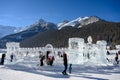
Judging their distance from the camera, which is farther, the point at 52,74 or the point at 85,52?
the point at 85,52

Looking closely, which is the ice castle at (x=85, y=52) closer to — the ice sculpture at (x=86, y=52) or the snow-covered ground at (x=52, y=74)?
the ice sculpture at (x=86, y=52)

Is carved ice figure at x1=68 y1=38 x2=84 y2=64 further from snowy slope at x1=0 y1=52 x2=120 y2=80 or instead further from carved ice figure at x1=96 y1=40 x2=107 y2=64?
snowy slope at x1=0 y1=52 x2=120 y2=80

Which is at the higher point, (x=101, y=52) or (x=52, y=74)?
(x=101, y=52)

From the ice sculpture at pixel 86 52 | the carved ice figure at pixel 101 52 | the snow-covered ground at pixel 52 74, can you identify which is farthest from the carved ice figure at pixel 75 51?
the snow-covered ground at pixel 52 74

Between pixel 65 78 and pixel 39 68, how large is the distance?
671 centimetres

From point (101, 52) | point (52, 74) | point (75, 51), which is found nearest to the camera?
point (52, 74)

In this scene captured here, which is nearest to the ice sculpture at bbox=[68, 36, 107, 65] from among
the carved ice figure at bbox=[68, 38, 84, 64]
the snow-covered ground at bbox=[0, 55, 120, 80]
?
the carved ice figure at bbox=[68, 38, 84, 64]

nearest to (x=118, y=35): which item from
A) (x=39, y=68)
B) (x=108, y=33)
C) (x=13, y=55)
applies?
(x=108, y=33)

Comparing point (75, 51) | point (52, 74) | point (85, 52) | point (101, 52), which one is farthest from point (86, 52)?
point (52, 74)

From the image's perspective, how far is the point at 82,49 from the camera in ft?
102

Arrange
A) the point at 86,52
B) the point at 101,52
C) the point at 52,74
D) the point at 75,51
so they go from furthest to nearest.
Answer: the point at 86,52, the point at 101,52, the point at 75,51, the point at 52,74

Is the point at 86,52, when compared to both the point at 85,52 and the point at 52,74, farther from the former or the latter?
the point at 52,74

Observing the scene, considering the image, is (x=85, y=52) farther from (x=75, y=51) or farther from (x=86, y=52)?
(x=75, y=51)

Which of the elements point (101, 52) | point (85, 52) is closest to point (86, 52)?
point (85, 52)
